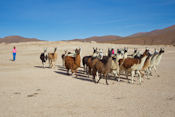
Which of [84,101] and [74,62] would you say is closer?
[84,101]

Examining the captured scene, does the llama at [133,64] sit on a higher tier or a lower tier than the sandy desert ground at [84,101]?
higher

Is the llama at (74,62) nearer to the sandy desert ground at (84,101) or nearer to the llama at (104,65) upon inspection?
the llama at (104,65)

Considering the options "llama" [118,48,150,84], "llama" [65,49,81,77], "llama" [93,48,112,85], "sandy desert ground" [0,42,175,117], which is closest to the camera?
"sandy desert ground" [0,42,175,117]

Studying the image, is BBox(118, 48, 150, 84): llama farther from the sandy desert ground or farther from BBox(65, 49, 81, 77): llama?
BBox(65, 49, 81, 77): llama

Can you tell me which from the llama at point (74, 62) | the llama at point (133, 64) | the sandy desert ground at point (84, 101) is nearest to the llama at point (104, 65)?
the llama at point (133, 64)

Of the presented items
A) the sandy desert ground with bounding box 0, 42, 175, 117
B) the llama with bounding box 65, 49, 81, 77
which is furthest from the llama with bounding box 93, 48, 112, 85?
the llama with bounding box 65, 49, 81, 77

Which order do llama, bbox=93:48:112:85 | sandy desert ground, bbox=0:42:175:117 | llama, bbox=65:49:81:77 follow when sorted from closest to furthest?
sandy desert ground, bbox=0:42:175:117, llama, bbox=93:48:112:85, llama, bbox=65:49:81:77

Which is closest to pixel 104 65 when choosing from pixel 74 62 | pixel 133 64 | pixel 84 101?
pixel 133 64

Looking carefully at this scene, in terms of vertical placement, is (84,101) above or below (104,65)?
below

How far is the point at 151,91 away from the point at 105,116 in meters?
3.85

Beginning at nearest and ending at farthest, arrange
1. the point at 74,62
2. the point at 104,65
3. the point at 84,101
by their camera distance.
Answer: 1. the point at 84,101
2. the point at 104,65
3. the point at 74,62

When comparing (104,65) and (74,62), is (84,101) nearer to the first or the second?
(104,65)

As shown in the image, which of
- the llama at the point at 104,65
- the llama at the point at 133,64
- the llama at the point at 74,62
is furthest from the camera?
the llama at the point at 74,62

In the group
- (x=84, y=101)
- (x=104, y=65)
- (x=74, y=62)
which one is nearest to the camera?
(x=84, y=101)
